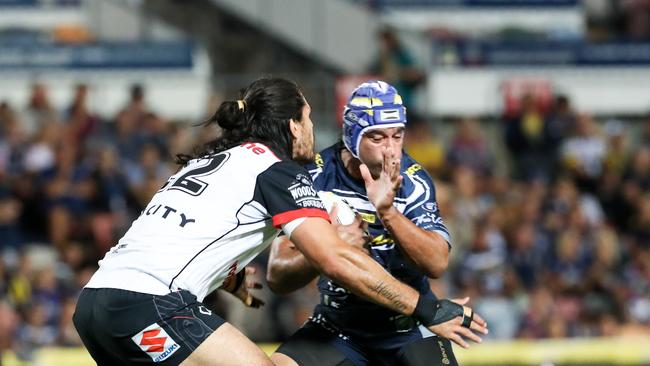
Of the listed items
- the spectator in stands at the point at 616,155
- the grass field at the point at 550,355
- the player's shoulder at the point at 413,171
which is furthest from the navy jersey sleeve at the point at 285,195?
the spectator in stands at the point at 616,155

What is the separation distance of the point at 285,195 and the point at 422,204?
3.43 ft

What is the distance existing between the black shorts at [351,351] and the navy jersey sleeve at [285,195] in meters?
1.11

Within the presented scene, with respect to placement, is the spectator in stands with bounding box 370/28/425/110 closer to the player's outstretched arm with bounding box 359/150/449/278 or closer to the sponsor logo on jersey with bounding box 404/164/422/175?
the sponsor logo on jersey with bounding box 404/164/422/175

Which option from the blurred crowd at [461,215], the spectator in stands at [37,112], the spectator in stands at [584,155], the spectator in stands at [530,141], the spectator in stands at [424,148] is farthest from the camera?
the spectator in stands at [530,141]

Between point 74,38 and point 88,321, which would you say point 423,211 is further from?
point 74,38

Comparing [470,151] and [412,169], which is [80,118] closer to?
[470,151]

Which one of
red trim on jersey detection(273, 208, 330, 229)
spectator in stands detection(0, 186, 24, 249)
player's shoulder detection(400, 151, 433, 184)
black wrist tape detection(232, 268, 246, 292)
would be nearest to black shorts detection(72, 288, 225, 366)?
red trim on jersey detection(273, 208, 330, 229)

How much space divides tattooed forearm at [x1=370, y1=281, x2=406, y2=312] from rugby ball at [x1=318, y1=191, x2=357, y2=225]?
667 millimetres

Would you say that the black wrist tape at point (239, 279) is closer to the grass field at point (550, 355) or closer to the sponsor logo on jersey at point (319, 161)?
the sponsor logo on jersey at point (319, 161)

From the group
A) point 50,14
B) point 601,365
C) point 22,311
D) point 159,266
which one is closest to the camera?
point 159,266

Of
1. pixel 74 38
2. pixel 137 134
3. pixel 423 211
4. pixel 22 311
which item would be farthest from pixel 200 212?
pixel 74 38

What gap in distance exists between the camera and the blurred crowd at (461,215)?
1119cm

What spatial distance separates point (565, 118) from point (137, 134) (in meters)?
4.95

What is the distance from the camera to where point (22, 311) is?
426 inches
